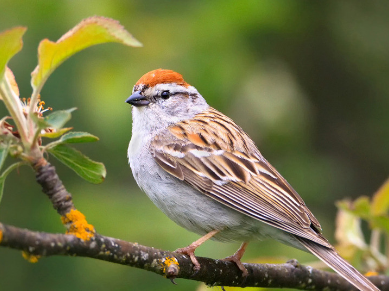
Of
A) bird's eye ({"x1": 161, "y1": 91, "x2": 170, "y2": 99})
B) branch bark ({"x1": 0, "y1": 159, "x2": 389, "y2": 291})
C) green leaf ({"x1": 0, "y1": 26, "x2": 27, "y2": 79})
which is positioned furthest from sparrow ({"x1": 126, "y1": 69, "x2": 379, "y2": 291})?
green leaf ({"x1": 0, "y1": 26, "x2": 27, "y2": 79})

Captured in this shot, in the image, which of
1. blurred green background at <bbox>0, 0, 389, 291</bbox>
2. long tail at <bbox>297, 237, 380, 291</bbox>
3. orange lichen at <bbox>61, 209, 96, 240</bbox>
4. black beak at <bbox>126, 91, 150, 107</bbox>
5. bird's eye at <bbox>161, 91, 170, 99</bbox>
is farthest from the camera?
blurred green background at <bbox>0, 0, 389, 291</bbox>

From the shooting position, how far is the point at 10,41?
5.12 feet

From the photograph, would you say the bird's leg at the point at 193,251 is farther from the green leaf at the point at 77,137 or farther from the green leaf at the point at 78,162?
the green leaf at the point at 77,137

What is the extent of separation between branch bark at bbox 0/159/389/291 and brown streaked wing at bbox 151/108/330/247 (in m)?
0.23

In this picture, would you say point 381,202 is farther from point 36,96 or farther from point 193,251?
point 36,96

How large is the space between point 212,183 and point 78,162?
1.27 m

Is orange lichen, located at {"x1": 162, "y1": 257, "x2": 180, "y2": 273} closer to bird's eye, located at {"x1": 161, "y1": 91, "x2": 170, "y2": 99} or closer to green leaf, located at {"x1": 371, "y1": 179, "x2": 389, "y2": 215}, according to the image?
green leaf, located at {"x1": 371, "y1": 179, "x2": 389, "y2": 215}

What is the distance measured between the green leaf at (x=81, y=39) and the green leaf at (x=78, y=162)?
25 cm

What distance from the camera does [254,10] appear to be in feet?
16.0

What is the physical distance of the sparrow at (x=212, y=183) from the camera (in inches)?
117

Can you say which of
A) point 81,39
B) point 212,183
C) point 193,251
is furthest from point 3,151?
point 212,183

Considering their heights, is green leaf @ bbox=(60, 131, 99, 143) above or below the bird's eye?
below

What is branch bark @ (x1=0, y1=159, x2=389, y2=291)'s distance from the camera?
1.69 m

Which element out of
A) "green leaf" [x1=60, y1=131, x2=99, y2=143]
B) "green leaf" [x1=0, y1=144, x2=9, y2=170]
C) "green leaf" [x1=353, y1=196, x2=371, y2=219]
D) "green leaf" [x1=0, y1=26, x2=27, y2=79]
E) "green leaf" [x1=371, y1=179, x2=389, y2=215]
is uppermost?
"green leaf" [x1=371, y1=179, x2=389, y2=215]
